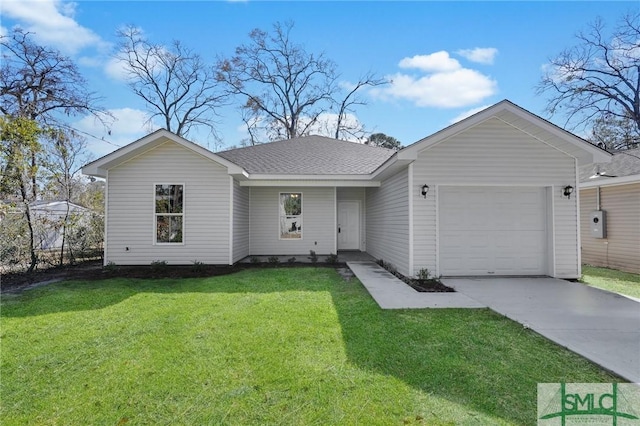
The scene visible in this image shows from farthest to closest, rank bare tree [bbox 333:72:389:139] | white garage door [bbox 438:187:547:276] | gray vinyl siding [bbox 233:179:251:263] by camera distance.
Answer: bare tree [bbox 333:72:389:139] < gray vinyl siding [bbox 233:179:251:263] < white garage door [bbox 438:187:547:276]

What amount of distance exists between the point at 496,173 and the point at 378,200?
3.90 metres

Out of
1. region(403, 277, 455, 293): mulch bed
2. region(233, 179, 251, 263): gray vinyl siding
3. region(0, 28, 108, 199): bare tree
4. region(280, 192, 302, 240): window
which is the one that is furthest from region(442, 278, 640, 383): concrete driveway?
region(0, 28, 108, 199): bare tree

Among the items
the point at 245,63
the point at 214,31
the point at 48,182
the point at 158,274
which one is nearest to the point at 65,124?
the point at 214,31

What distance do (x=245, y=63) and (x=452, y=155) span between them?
71.9 feet

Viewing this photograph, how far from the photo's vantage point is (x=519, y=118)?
6.95 metres

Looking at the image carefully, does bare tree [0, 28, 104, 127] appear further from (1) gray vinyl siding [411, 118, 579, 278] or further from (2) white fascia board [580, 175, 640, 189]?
(2) white fascia board [580, 175, 640, 189]

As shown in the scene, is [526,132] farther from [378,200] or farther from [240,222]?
[240,222]

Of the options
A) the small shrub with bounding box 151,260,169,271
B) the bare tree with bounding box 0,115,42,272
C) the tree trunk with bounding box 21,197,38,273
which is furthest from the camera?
the small shrub with bounding box 151,260,169,271

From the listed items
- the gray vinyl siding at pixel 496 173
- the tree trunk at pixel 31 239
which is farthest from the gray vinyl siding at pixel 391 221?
the tree trunk at pixel 31 239

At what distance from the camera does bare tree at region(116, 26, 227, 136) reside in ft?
74.0

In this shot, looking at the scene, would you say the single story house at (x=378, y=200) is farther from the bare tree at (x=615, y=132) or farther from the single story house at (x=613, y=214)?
the bare tree at (x=615, y=132)

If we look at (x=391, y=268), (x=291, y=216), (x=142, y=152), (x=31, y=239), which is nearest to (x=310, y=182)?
(x=291, y=216)

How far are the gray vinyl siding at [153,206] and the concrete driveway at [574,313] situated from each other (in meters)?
6.40

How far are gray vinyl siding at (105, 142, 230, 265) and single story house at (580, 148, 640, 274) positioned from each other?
11.3 meters
